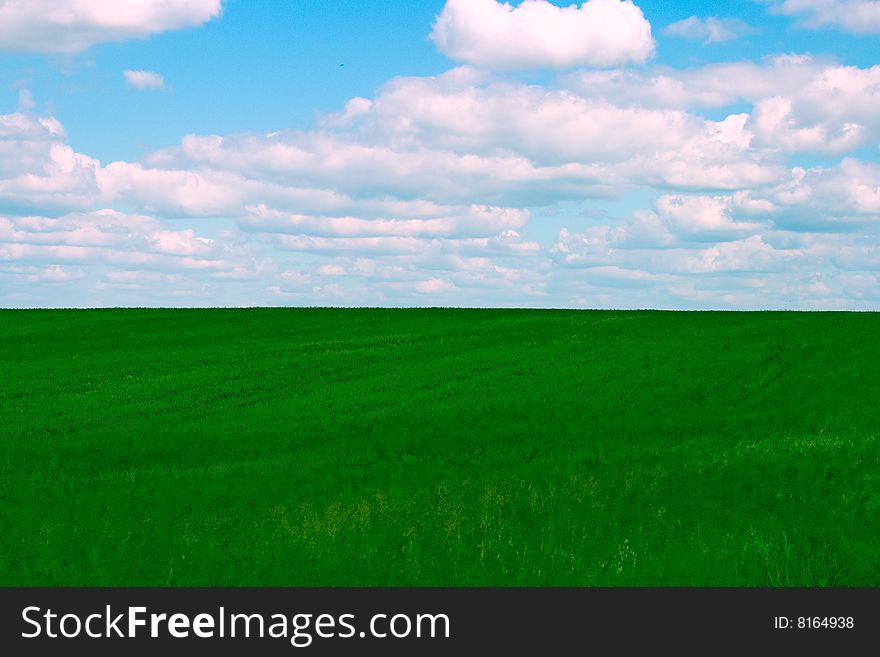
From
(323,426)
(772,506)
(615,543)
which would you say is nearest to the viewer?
(615,543)

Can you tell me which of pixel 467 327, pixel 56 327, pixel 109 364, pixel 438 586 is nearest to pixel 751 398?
pixel 438 586

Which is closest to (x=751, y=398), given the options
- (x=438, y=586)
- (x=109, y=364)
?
(x=438, y=586)

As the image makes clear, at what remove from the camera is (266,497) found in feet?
53.4

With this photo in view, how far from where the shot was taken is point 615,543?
13172mm

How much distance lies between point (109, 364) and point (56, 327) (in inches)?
683

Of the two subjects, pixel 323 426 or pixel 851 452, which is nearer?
pixel 851 452

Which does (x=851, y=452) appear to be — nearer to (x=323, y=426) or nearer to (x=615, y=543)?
(x=615, y=543)

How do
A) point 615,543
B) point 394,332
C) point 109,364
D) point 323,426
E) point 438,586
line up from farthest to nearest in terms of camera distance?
point 394,332 < point 109,364 < point 323,426 < point 615,543 < point 438,586

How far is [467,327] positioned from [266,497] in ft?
95.4

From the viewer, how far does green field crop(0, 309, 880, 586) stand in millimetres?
12406

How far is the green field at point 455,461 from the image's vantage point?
40.7 ft

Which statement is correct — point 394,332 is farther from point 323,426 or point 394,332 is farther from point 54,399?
point 323,426

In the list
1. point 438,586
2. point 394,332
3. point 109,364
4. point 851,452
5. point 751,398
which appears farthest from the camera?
point 394,332

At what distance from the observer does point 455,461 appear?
19.2 m
